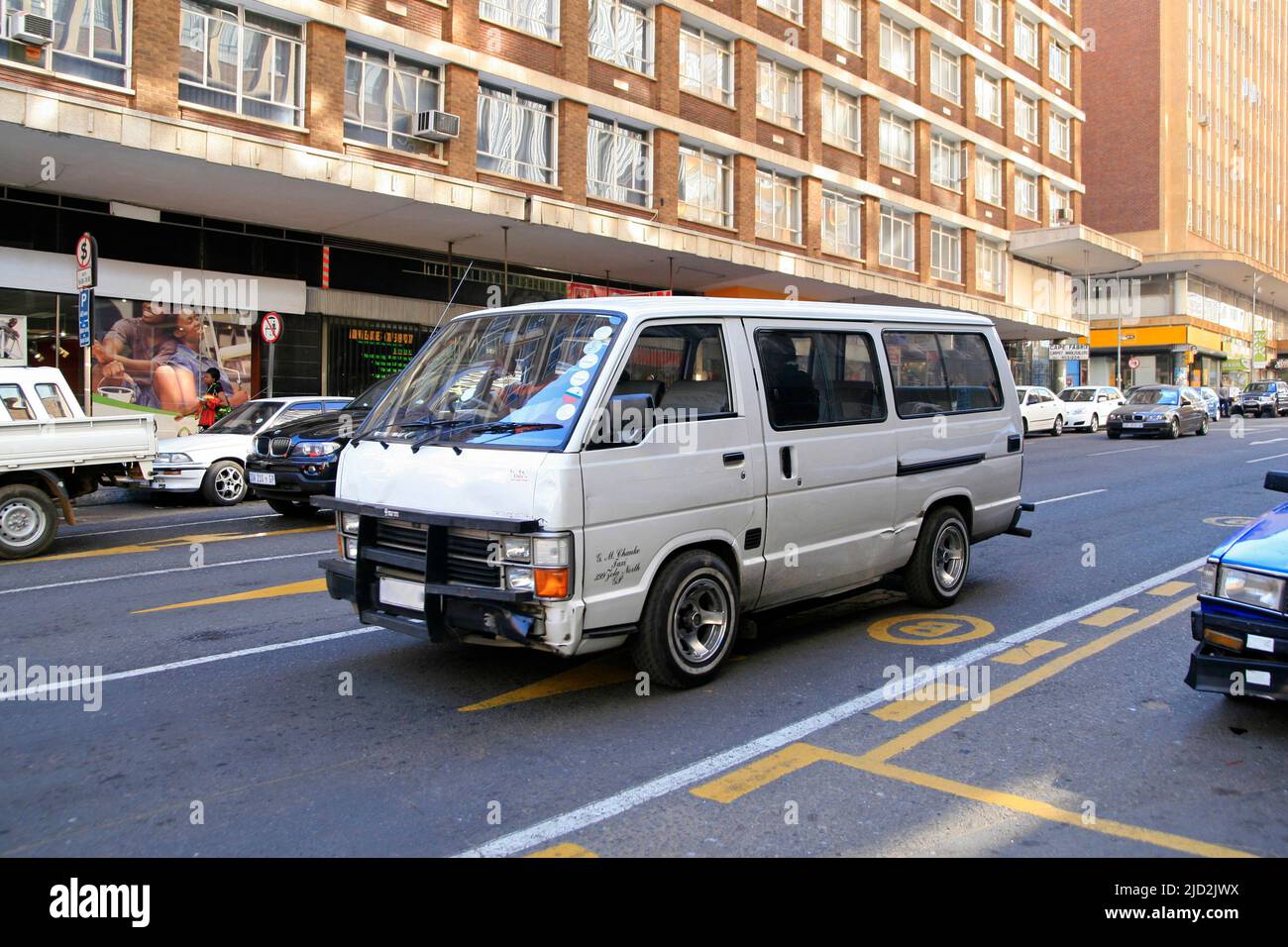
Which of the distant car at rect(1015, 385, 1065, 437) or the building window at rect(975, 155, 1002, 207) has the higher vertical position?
the building window at rect(975, 155, 1002, 207)

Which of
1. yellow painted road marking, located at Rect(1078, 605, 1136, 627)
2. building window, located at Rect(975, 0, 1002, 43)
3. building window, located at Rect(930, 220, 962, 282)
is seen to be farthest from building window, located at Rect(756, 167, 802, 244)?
yellow painted road marking, located at Rect(1078, 605, 1136, 627)

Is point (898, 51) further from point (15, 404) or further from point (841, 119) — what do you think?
point (15, 404)

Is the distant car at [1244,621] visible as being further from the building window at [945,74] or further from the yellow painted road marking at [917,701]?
the building window at [945,74]

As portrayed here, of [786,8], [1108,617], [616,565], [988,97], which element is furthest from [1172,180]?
[616,565]

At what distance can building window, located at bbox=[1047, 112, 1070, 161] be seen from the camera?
4753 centimetres

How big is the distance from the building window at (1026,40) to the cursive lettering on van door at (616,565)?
152ft

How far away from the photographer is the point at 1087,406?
3512 centimetres

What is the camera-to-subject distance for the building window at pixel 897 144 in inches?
1390

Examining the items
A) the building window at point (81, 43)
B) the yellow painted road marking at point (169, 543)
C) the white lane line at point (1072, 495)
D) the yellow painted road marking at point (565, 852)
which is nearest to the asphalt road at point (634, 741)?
the yellow painted road marking at point (565, 852)

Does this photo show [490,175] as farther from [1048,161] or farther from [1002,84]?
[1048,161]

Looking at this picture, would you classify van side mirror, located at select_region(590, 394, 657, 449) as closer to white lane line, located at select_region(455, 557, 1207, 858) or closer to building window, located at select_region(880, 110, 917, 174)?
white lane line, located at select_region(455, 557, 1207, 858)

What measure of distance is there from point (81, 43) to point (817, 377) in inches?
625

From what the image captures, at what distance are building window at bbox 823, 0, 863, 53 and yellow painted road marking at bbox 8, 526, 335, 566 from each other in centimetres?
2733
